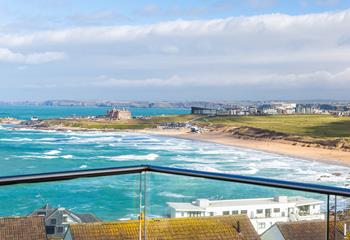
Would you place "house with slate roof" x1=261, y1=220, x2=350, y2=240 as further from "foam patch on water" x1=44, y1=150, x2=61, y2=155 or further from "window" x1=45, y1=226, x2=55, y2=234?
"foam patch on water" x1=44, y1=150, x2=61, y2=155

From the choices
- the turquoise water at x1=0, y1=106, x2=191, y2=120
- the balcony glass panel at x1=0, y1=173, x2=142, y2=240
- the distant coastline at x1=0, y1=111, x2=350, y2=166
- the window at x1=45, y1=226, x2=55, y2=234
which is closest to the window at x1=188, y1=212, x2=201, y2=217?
the balcony glass panel at x1=0, y1=173, x2=142, y2=240

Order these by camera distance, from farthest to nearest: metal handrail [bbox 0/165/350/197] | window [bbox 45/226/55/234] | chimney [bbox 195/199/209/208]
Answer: chimney [bbox 195/199/209/208] < window [bbox 45/226/55/234] < metal handrail [bbox 0/165/350/197]

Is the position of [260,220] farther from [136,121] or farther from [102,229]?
[136,121]

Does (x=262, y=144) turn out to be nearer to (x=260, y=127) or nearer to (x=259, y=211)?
(x=260, y=127)

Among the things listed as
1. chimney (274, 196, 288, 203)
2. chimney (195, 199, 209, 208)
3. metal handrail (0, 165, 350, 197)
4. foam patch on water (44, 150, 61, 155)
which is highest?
metal handrail (0, 165, 350, 197)

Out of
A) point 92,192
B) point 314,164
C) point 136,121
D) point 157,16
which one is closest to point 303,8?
point 157,16

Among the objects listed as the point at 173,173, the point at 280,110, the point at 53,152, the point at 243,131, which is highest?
the point at 173,173

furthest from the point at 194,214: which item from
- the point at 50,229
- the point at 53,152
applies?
the point at 53,152
